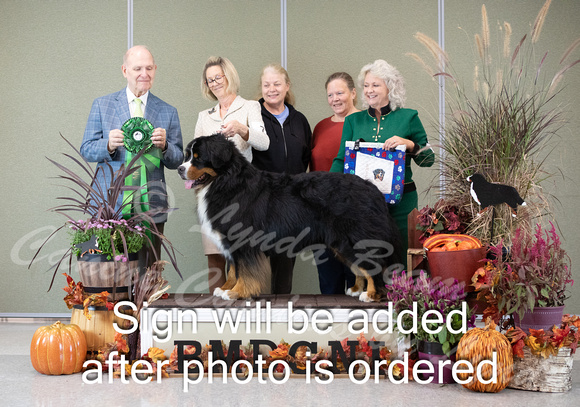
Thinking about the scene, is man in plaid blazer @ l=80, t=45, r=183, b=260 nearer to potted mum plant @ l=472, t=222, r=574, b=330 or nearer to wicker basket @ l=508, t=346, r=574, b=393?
potted mum plant @ l=472, t=222, r=574, b=330

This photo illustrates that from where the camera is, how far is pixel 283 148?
3.29m

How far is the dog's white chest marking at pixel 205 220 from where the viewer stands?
2.72 meters

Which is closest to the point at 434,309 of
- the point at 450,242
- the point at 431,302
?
the point at 431,302

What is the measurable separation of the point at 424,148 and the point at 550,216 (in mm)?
780

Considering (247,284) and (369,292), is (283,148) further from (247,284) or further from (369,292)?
(369,292)

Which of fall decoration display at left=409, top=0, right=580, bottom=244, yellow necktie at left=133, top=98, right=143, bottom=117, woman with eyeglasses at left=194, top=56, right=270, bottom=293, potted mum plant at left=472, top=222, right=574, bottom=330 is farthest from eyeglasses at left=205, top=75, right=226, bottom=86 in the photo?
potted mum plant at left=472, top=222, right=574, bottom=330

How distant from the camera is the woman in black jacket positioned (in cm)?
329

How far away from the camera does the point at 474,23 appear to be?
166 inches

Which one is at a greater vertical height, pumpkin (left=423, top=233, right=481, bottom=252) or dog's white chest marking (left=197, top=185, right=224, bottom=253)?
dog's white chest marking (left=197, top=185, right=224, bottom=253)

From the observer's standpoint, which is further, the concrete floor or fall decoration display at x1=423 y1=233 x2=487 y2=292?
fall decoration display at x1=423 y1=233 x2=487 y2=292

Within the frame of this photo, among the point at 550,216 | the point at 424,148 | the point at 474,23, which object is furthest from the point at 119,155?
the point at 474,23

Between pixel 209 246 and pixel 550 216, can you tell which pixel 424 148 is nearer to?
pixel 550 216

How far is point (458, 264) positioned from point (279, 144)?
1.36 meters

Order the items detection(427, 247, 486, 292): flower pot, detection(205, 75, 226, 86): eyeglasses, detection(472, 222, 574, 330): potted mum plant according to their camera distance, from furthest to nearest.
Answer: detection(205, 75, 226, 86): eyeglasses, detection(427, 247, 486, 292): flower pot, detection(472, 222, 574, 330): potted mum plant
